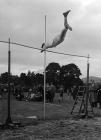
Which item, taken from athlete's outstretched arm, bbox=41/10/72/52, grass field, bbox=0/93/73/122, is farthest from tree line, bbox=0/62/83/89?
athlete's outstretched arm, bbox=41/10/72/52

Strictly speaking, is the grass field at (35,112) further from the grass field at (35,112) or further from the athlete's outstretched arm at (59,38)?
the athlete's outstretched arm at (59,38)

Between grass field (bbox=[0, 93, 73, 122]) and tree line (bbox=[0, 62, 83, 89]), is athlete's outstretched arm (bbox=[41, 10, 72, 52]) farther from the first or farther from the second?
tree line (bbox=[0, 62, 83, 89])

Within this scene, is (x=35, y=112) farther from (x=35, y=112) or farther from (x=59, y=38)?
(x=59, y=38)

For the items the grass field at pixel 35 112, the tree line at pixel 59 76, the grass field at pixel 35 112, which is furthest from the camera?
the tree line at pixel 59 76

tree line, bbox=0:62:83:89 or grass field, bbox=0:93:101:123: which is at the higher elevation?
tree line, bbox=0:62:83:89

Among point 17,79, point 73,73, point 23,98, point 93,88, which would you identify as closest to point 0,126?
point 93,88

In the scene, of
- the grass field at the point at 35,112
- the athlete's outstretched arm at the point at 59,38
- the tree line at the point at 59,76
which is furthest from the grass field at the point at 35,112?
the tree line at the point at 59,76

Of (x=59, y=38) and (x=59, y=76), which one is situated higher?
(x=59, y=76)

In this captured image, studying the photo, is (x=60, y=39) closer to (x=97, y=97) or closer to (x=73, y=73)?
(x=97, y=97)

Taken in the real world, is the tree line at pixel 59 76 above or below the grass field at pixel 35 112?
above

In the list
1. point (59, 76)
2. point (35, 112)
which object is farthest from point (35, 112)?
point (59, 76)

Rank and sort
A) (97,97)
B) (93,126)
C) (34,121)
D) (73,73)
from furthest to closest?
1. (73,73)
2. (97,97)
3. (34,121)
4. (93,126)

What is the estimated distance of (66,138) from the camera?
31.4 ft

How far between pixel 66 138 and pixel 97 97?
11.8m
